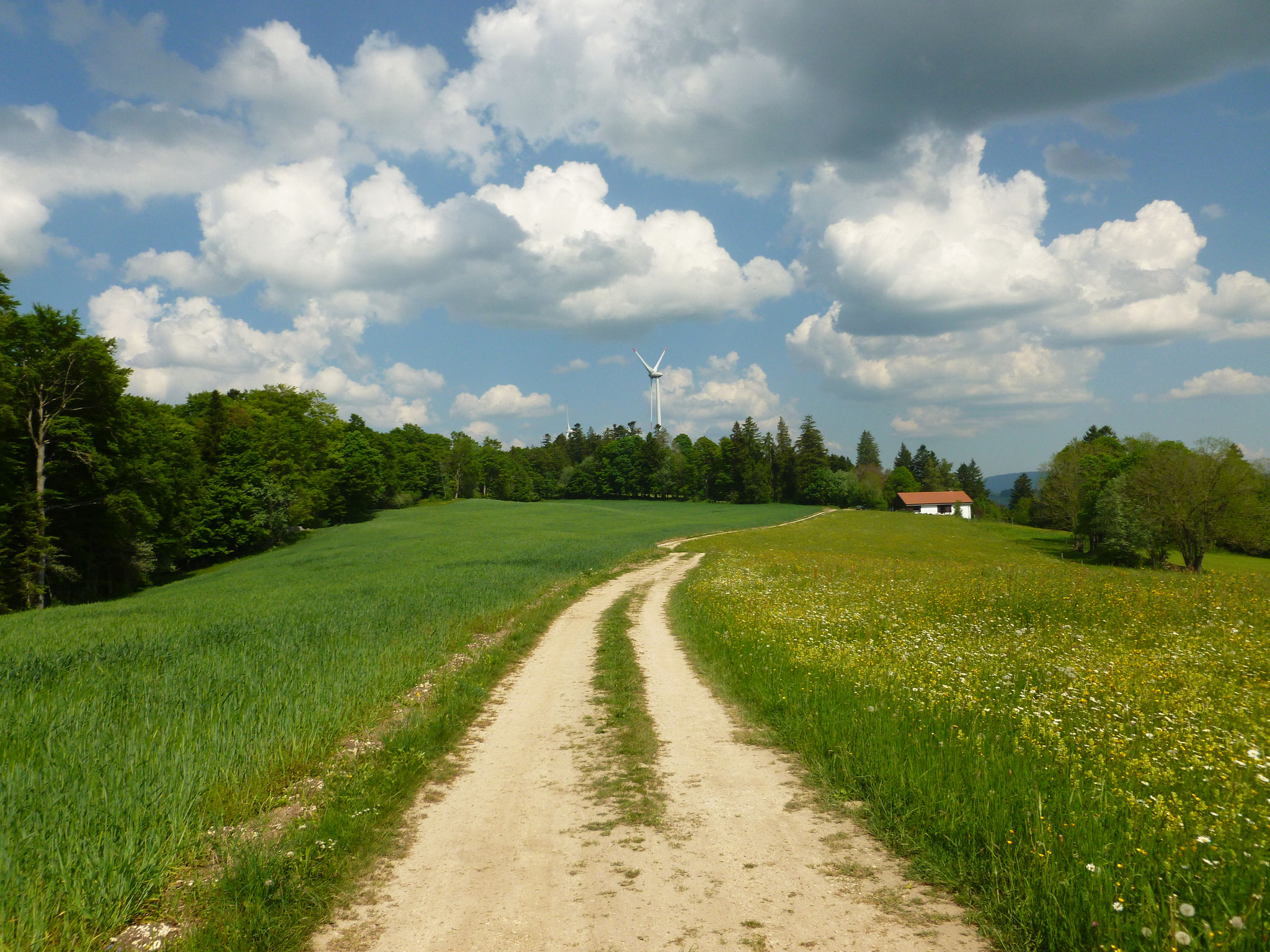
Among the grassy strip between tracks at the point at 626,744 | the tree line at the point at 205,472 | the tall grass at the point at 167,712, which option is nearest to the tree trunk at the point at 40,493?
the tree line at the point at 205,472

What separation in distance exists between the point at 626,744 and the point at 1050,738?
5006 millimetres

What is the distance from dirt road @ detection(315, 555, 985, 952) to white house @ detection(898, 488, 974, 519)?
131006 millimetres

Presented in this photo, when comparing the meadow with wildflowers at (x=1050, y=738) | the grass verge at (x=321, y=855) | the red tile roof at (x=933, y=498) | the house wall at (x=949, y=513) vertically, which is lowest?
the house wall at (x=949, y=513)

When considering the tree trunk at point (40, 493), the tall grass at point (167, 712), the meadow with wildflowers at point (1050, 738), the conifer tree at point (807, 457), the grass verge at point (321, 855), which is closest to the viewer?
the meadow with wildflowers at point (1050, 738)

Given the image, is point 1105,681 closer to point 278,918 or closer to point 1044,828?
point 1044,828

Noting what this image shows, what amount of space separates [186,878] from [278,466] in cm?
7257

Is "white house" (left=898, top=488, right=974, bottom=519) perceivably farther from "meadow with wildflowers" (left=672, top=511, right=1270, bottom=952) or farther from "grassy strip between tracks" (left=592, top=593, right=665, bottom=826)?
"grassy strip between tracks" (left=592, top=593, right=665, bottom=826)

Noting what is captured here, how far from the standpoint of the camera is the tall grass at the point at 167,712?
4840 millimetres

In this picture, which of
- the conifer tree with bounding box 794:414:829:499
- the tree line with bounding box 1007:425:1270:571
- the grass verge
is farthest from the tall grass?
the conifer tree with bounding box 794:414:829:499

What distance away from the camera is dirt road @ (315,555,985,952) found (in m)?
4.49

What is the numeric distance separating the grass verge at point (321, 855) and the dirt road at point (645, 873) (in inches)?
11.8

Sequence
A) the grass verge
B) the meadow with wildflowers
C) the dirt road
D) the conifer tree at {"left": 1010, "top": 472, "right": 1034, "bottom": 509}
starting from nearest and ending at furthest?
the meadow with wildflowers → the dirt road → the grass verge → the conifer tree at {"left": 1010, "top": 472, "right": 1034, "bottom": 509}

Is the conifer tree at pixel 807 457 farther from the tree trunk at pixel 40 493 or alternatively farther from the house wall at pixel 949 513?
the tree trunk at pixel 40 493

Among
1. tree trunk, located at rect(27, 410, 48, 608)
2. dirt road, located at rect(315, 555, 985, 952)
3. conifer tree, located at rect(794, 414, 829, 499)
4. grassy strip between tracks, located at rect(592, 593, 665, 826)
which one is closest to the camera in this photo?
dirt road, located at rect(315, 555, 985, 952)
